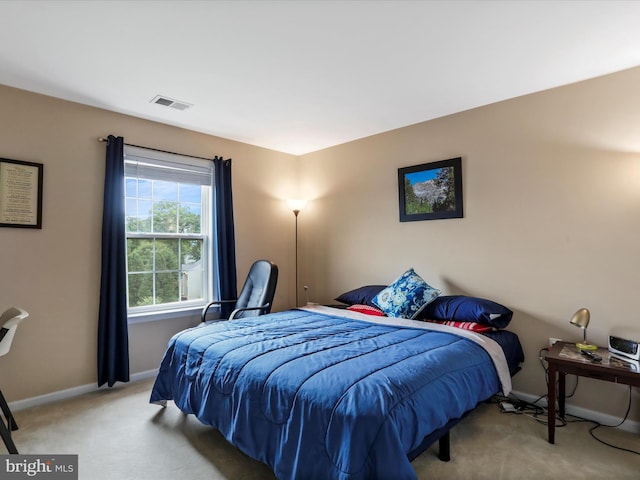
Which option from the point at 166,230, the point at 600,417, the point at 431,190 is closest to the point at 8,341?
the point at 166,230

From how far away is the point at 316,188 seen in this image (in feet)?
15.5

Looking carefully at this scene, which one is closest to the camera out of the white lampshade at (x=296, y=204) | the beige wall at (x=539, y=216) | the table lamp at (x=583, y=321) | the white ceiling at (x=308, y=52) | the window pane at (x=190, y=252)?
the white ceiling at (x=308, y=52)

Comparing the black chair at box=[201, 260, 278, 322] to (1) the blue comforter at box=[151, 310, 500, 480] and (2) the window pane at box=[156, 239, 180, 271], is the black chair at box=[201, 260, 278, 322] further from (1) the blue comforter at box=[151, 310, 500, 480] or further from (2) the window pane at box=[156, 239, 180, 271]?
(1) the blue comforter at box=[151, 310, 500, 480]

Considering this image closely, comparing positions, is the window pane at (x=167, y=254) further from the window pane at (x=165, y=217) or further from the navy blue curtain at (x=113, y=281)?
the navy blue curtain at (x=113, y=281)

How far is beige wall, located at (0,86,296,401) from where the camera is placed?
2.83m

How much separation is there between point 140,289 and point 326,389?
2.69m

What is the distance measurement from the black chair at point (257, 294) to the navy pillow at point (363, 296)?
0.80m

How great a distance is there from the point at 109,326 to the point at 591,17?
4.15 metres

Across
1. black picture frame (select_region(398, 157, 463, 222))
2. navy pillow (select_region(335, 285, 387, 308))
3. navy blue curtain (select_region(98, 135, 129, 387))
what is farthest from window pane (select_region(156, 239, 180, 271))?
black picture frame (select_region(398, 157, 463, 222))

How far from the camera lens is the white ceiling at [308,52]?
6.37ft

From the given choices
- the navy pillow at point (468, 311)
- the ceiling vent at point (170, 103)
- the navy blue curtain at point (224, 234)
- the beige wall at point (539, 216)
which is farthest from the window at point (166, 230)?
the navy pillow at point (468, 311)

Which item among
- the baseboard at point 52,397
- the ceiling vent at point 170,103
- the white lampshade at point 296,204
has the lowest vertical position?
the baseboard at point 52,397

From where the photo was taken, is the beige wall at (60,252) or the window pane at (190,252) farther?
the window pane at (190,252)

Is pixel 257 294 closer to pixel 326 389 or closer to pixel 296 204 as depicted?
pixel 296 204
